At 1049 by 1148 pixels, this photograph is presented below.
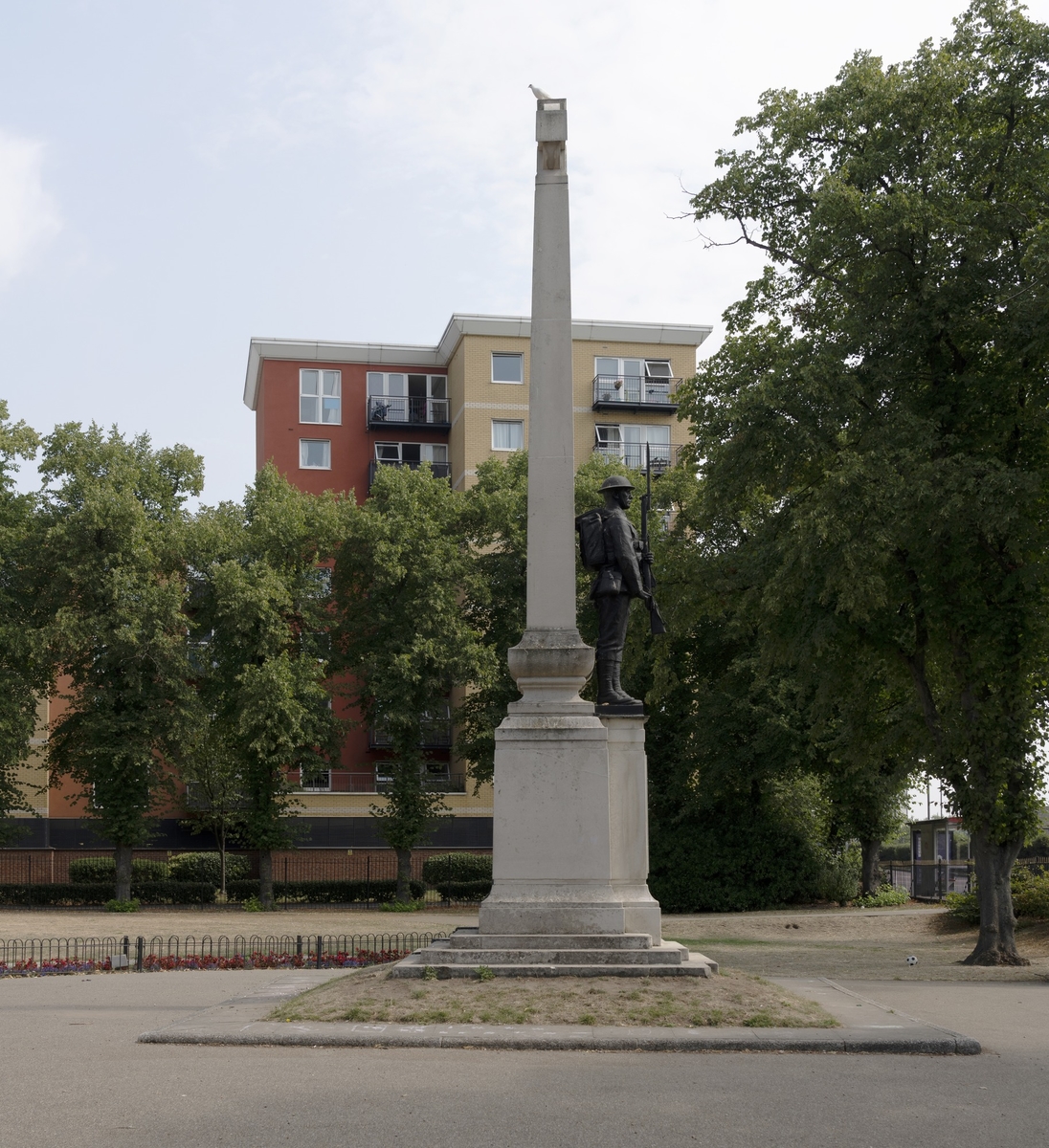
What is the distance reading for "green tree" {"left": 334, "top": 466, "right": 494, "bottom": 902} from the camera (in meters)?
38.7

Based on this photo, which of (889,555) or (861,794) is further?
(861,794)

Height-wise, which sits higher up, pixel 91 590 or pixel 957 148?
pixel 957 148

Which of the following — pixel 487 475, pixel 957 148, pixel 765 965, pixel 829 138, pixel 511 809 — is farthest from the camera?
pixel 487 475

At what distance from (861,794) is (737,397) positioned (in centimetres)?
2090

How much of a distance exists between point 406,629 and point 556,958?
27842 mm

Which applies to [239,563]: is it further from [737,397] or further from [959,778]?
[959,778]

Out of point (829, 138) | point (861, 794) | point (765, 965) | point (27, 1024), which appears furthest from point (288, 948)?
point (861, 794)

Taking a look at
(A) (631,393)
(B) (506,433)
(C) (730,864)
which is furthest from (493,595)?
(A) (631,393)

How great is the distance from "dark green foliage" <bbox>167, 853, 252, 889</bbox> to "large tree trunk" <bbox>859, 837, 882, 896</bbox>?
2042cm

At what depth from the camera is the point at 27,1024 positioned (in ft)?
38.6

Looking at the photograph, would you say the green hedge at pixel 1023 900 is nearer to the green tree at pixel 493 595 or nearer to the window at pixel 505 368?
the green tree at pixel 493 595

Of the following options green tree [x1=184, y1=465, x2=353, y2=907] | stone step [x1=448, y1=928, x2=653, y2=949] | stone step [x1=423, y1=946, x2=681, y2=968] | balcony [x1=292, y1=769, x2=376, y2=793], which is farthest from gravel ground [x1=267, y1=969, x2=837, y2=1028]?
balcony [x1=292, y1=769, x2=376, y2=793]

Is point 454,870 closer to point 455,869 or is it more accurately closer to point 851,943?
point 455,869

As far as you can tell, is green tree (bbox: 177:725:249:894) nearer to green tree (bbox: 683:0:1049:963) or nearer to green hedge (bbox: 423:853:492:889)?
green hedge (bbox: 423:853:492:889)
